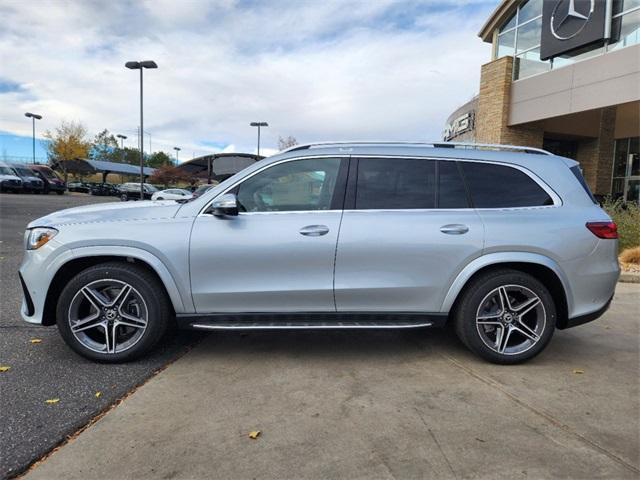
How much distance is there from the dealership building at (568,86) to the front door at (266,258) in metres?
13.5

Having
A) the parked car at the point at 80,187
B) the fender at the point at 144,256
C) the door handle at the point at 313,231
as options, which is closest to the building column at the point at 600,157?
the door handle at the point at 313,231

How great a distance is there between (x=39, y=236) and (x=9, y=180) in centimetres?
3248

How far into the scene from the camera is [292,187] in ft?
13.0

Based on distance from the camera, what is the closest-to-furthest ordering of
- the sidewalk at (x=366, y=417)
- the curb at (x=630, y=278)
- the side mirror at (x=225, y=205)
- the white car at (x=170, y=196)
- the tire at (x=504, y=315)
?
the sidewalk at (x=366, y=417) → the side mirror at (x=225, y=205) → the tire at (x=504, y=315) → the white car at (x=170, y=196) → the curb at (x=630, y=278)

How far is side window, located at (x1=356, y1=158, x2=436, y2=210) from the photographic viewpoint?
3936 mm

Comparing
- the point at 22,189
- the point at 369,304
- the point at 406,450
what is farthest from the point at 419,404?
the point at 22,189

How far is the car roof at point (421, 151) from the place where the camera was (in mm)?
4047

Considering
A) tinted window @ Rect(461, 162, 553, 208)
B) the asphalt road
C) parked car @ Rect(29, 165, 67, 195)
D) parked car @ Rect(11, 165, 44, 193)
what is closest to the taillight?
tinted window @ Rect(461, 162, 553, 208)

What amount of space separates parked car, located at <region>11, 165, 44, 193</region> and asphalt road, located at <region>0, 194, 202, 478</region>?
31701mm

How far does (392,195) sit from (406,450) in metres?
2.00

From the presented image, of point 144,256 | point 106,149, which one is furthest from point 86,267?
point 106,149

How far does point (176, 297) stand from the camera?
3.81 m

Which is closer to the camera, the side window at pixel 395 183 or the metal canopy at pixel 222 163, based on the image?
the side window at pixel 395 183

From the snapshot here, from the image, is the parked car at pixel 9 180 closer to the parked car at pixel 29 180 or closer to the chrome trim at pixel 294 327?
the parked car at pixel 29 180
